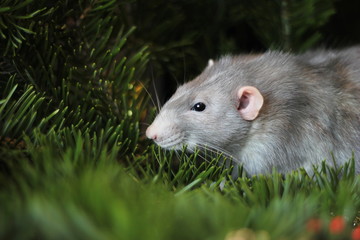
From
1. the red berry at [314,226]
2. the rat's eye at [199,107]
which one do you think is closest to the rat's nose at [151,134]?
the rat's eye at [199,107]

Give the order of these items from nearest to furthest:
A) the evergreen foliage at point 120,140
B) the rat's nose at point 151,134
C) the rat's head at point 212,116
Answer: the evergreen foliage at point 120,140 → the rat's nose at point 151,134 → the rat's head at point 212,116

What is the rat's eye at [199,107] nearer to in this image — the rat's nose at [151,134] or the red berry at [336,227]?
the rat's nose at [151,134]

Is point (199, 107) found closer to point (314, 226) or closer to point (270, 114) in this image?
point (270, 114)

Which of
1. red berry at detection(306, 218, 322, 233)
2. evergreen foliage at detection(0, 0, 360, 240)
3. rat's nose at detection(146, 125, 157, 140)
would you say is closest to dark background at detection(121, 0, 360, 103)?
evergreen foliage at detection(0, 0, 360, 240)

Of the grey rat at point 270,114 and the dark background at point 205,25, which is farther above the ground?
the dark background at point 205,25

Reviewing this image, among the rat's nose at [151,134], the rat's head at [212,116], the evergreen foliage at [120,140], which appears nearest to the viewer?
the evergreen foliage at [120,140]

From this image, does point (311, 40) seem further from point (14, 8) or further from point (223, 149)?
point (14, 8)

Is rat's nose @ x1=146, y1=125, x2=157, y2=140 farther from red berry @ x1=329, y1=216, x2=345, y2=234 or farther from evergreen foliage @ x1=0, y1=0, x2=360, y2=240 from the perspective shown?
red berry @ x1=329, y1=216, x2=345, y2=234
